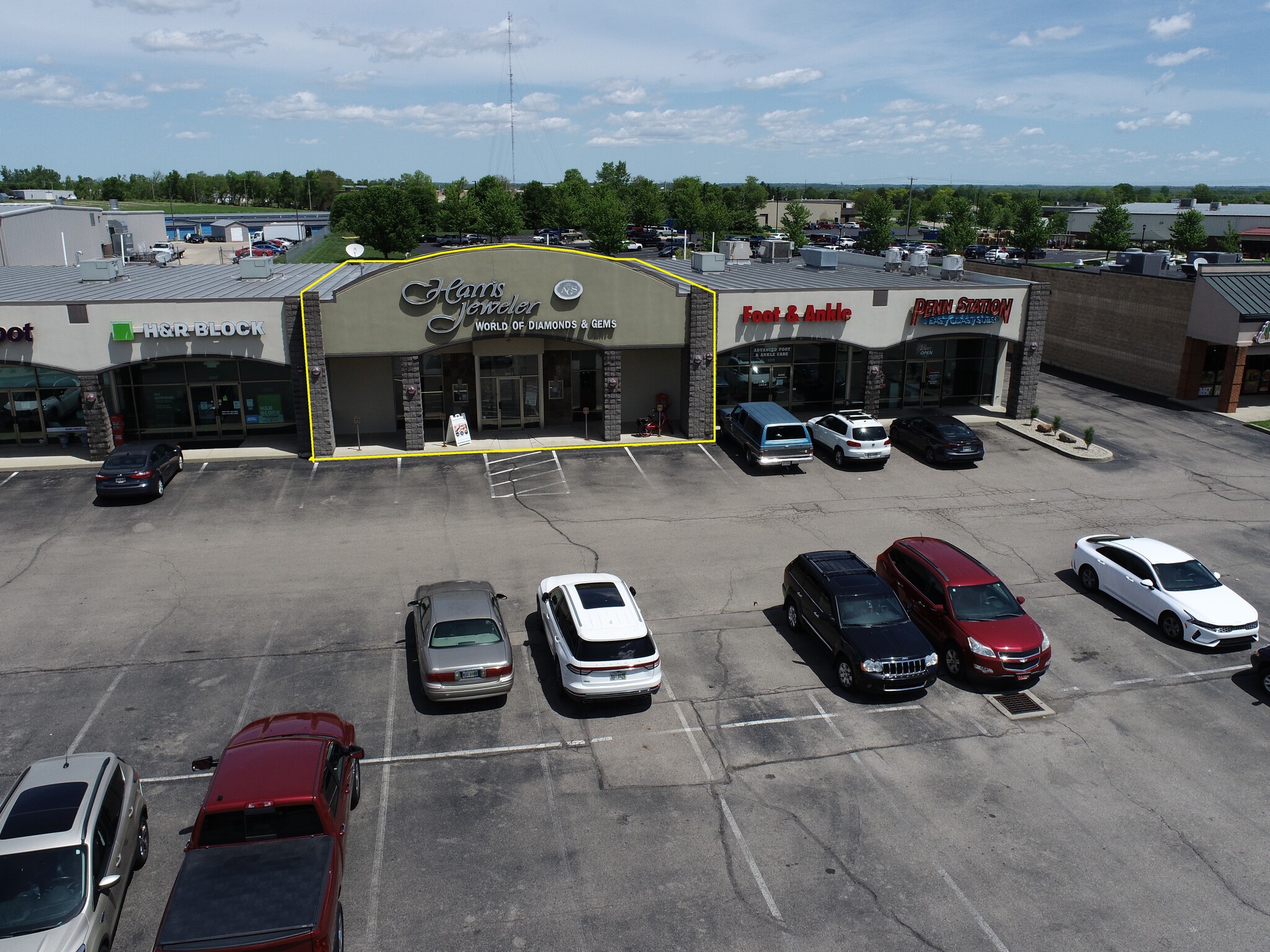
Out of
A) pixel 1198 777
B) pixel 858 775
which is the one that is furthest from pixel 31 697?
pixel 1198 777

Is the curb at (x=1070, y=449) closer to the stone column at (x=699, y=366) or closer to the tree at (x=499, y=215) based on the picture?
the stone column at (x=699, y=366)

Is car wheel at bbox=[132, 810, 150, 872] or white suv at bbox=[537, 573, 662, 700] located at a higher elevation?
white suv at bbox=[537, 573, 662, 700]

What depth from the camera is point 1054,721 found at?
15.7 metres

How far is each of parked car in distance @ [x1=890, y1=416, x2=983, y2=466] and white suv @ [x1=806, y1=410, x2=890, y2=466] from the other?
1138mm

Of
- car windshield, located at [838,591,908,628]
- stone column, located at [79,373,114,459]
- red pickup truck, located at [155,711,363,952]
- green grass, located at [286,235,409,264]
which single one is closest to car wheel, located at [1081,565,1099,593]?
car windshield, located at [838,591,908,628]

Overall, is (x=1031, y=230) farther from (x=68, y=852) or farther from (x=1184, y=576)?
(x=68, y=852)

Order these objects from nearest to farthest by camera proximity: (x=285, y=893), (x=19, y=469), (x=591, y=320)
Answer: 1. (x=285, y=893)
2. (x=19, y=469)
3. (x=591, y=320)

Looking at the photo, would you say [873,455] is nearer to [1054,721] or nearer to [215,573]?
[1054,721]

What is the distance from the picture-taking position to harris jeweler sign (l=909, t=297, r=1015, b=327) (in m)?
33.2

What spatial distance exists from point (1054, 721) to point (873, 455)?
13.8 m

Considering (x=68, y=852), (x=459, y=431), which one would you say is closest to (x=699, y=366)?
(x=459, y=431)

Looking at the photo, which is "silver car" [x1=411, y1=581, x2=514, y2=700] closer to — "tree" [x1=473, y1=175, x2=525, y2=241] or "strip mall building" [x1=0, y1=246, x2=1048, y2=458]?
"strip mall building" [x1=0, y1=246, x2=1048, y2=458]

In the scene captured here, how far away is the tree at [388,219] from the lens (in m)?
84.4

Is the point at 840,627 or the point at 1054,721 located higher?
the point at 840,627
